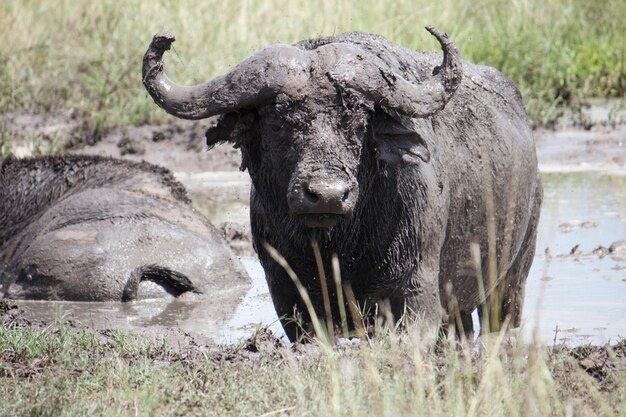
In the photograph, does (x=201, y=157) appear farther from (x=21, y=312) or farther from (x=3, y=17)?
(x=21, y=312)

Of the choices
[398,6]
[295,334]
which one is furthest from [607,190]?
[295,334]

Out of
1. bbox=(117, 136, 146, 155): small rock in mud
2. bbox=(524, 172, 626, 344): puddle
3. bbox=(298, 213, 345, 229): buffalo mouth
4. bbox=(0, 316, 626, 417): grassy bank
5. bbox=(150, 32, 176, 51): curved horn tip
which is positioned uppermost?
bbox=(150, 32, 176, 51): curved horn tip

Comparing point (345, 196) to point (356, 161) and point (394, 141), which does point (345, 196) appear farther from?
point (394, 141)

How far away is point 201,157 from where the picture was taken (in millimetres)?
12867

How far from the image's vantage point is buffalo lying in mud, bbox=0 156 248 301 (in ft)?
27.6

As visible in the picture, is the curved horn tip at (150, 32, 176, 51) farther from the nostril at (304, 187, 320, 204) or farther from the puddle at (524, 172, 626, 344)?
the puddle at (524, 172, 626, 344)

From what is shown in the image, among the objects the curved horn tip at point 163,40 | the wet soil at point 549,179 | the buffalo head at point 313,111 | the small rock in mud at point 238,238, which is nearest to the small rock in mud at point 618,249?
the wet soil at point 549,179

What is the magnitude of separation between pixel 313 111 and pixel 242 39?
30.9ft

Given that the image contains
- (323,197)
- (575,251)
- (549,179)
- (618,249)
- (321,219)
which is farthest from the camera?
(549,179)

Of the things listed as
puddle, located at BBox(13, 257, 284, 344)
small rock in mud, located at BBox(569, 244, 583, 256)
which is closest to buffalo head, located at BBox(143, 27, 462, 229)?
puddle, located at BBox(13, 257, 284, 344)

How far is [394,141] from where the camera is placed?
18.7 feet

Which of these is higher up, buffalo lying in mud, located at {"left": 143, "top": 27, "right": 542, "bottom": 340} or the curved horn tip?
the curved horn tip

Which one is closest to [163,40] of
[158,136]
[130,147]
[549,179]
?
[549,179]

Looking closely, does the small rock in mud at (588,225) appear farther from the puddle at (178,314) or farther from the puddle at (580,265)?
the puddle at (178,314)
